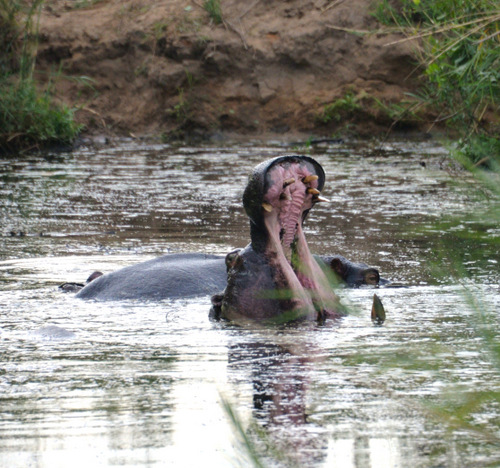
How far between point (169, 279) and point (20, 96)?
8.07 meters

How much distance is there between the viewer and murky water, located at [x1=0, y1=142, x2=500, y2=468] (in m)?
2.63

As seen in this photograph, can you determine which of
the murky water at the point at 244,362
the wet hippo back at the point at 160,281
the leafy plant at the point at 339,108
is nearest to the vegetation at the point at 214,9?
the leafy plant at the point at 339,108

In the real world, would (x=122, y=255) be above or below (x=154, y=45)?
below

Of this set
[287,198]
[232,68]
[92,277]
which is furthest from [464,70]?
[232,68]

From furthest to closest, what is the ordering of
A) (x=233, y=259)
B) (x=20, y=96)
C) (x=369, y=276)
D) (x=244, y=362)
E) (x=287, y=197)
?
1. (x=20, y=96)
2. (x=369, y=276)
3. (x=233, y=259)
4. (x=287, y=197)
5. (x=244, y=362)

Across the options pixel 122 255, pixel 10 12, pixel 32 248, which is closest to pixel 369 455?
pixel 122 255

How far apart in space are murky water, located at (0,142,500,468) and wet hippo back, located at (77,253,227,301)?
148 millimetres

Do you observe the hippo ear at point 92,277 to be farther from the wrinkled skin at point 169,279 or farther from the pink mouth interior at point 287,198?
the pink mouth interior at point 287,198

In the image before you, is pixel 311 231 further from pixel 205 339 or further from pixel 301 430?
pixel 301 430

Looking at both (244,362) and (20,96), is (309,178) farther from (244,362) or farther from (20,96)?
(20,96)

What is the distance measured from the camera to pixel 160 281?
16.4ft

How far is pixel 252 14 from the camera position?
1706 cm

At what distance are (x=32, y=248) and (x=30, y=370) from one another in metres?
3.10

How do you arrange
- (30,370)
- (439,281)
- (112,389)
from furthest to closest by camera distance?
(439,281), (30,370), (112,389)
